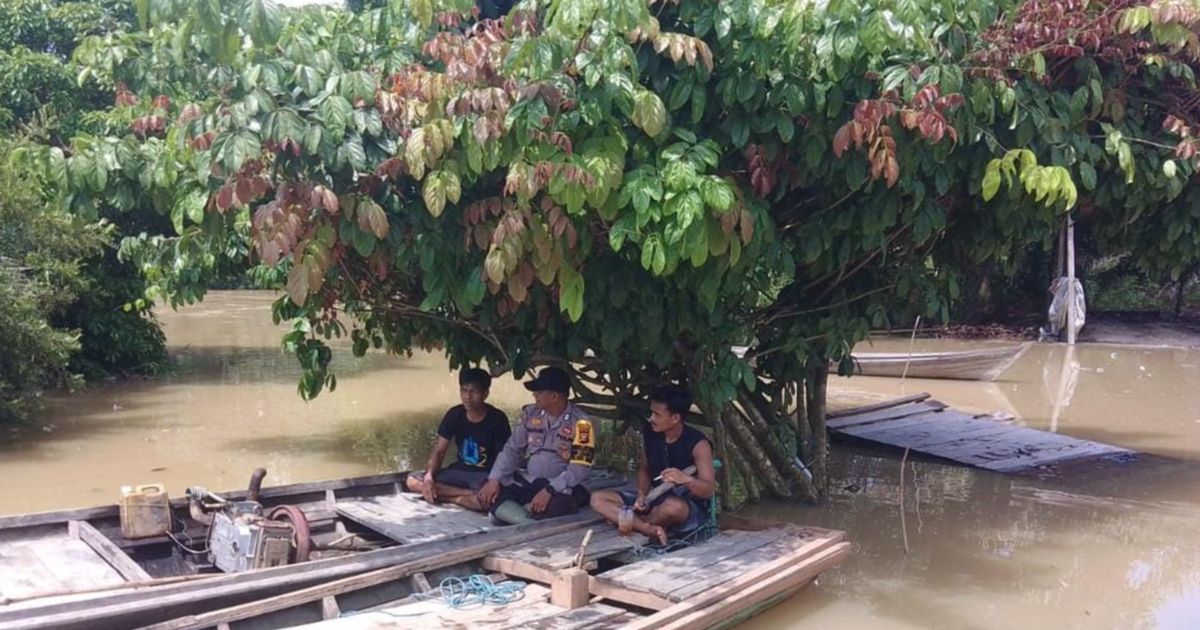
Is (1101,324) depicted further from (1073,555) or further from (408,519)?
(408,519)

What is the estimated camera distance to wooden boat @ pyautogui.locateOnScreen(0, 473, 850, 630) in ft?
14.5

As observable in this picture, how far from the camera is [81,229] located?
10.6 meters

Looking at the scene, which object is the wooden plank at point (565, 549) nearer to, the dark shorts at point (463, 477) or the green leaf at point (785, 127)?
the dark shorts at point (463, 477)

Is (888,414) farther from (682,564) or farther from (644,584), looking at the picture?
(644,584)

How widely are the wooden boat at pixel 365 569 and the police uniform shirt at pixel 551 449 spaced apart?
0.93 ft

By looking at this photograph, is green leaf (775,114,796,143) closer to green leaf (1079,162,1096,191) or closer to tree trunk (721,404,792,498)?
green leaf (1079,162,1096,191)

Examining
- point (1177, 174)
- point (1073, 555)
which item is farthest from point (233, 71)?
point (1073, 555)

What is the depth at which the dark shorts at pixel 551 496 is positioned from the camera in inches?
241

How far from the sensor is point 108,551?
518 cm

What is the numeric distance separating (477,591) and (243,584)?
3.69 feet

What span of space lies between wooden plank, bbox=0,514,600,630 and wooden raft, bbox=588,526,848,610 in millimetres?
745

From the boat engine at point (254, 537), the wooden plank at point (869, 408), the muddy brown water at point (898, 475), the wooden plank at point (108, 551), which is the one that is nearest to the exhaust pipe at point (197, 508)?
the boat engine at point (254, 537)

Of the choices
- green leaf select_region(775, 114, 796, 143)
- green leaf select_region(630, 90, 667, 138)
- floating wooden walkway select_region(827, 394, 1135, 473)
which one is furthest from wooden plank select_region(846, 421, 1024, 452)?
green leaf select_region(630, 90, 667, 138)

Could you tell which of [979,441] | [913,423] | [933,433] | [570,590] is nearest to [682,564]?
[570,590]
